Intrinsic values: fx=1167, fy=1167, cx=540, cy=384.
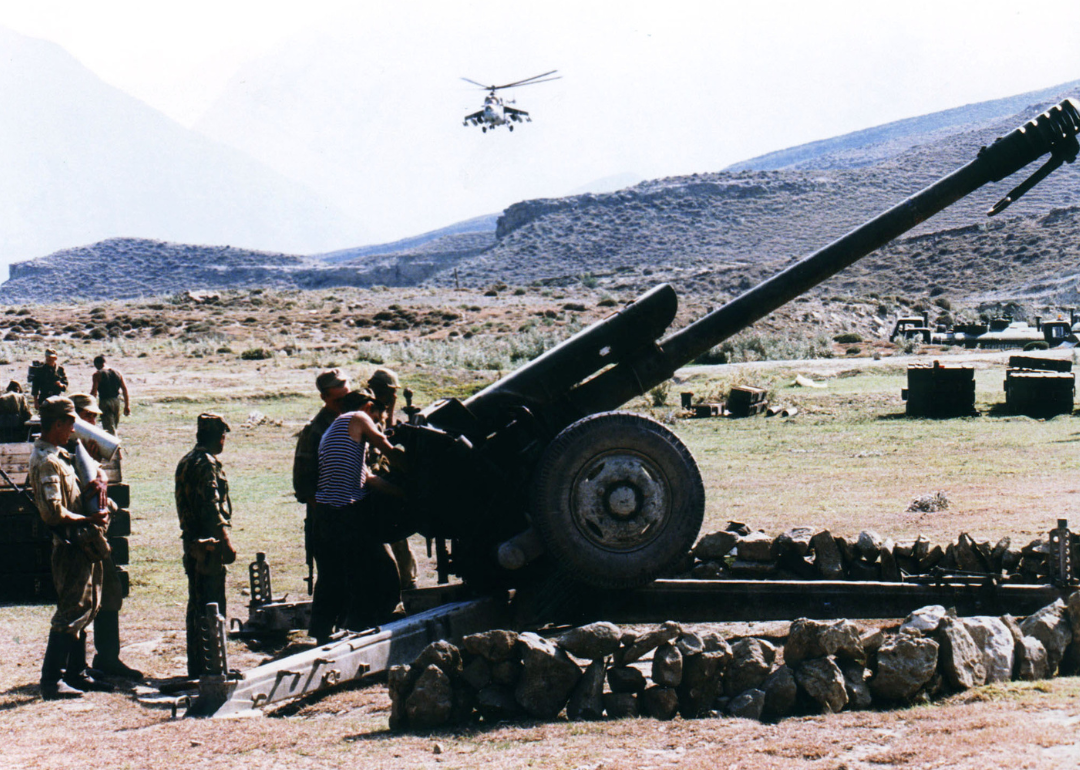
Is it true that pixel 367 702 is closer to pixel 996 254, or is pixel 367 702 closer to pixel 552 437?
pixel 552 437

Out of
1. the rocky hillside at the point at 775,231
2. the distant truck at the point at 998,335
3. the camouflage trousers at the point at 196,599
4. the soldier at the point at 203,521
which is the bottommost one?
the camouflage trousers at the point at 196,599

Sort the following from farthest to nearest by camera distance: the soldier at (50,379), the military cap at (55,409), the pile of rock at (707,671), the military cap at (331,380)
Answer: the soldier at (50,379), the military cap at (331,380), the military cap at (55,409), the pile of rock at (707,671)

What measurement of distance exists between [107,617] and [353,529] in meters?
1.71

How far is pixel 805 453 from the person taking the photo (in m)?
17.5

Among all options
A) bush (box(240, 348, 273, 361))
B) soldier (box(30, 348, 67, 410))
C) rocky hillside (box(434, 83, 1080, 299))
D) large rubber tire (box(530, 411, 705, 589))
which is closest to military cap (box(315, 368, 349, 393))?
large rubber tire (box(530, 411, 705, 589))

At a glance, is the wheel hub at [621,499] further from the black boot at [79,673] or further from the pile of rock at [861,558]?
the black boot at [79,673]

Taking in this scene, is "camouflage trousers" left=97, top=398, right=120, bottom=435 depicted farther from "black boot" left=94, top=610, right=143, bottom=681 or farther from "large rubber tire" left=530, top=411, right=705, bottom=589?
"large rubber tire" left=530, top=411, right=705, bottom=589

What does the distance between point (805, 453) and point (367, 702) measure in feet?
40.0

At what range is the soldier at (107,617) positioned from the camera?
7.20 meters

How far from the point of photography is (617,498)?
6465 mm

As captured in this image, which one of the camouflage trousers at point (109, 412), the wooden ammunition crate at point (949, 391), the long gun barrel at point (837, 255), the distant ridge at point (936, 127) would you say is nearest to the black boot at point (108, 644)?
the long gun barrel at point (837, 255)

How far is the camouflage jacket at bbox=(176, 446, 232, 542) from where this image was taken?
22.5 feet

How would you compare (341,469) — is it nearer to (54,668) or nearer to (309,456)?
(309,456)

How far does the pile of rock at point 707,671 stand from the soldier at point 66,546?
84.9 inches
